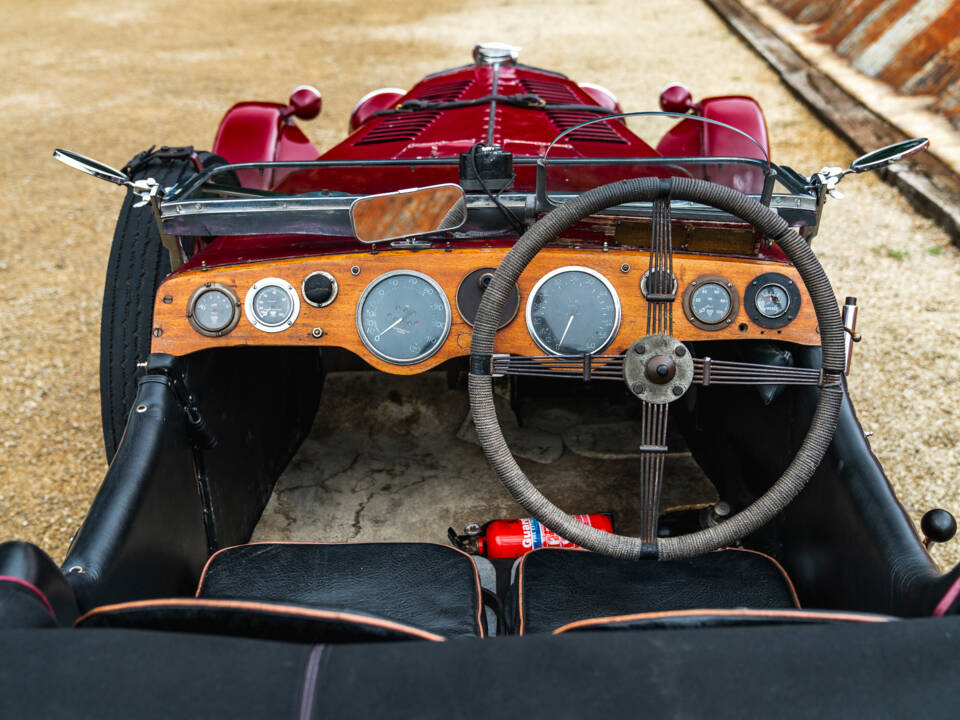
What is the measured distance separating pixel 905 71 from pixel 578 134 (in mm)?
5073

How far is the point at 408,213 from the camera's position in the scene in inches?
74.3

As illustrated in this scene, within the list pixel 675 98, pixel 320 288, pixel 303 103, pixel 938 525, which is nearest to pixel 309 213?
pixel 320 288

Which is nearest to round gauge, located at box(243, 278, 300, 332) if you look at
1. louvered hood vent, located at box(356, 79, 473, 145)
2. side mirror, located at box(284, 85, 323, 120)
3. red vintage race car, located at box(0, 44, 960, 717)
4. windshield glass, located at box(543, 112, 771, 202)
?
red vintage race car, located at box(0, 44, 960, 717)

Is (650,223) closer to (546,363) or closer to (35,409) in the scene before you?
(546,363)

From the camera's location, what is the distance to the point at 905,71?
21.7 ft

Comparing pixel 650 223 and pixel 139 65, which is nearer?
pixel 650 223

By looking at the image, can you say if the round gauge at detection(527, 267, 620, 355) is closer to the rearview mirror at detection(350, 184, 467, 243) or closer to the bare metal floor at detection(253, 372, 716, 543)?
the rearview mirror at detection(350, 184, 467, 243)

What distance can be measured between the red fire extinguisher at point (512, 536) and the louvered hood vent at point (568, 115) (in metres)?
1.30

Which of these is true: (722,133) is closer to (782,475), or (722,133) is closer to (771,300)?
(771,300)

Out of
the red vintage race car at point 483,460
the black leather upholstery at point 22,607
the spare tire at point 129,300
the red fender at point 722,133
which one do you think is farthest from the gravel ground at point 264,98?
the black leather upholstery at point 22,607

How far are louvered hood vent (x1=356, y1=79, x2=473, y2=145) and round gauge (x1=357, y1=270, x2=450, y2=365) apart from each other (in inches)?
40.6

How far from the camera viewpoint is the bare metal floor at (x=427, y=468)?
2.81 meters

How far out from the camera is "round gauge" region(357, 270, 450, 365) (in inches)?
77.5

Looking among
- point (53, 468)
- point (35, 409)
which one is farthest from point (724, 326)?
point (35, 409)
